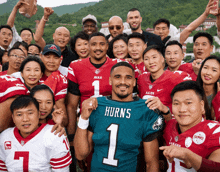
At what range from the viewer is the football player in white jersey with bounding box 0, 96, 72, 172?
2.35 meters

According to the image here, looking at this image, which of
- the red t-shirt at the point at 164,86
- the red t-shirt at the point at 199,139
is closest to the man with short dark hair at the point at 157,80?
the red t-shirt at the point at 164,86

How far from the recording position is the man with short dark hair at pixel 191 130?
6.91 ft

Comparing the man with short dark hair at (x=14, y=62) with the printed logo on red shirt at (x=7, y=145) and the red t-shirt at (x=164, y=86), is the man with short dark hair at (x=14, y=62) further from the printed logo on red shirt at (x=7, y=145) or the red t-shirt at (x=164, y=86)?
the red t-shirt at (x=164, y=86)

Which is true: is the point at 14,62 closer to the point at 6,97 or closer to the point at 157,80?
the point at 6,97

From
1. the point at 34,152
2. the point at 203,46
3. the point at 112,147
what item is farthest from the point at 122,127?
the point at 203,46

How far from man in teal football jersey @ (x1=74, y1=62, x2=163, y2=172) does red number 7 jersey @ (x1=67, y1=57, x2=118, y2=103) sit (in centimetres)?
80

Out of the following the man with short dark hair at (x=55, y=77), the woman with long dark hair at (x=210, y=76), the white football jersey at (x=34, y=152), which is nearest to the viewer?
the white football jersey at (x=34, y=152)

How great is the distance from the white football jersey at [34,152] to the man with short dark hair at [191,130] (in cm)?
113

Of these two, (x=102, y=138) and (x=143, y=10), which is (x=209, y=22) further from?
(x=102, y=138)

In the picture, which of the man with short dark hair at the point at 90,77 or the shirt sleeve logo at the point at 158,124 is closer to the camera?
the shirt sleeve logo at the point at 158,124

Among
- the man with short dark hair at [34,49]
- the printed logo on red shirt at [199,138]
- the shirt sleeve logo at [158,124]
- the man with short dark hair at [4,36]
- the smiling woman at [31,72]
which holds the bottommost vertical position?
the printed logo on red shirt at [199,138]

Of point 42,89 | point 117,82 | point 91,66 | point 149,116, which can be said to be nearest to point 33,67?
point 42,89

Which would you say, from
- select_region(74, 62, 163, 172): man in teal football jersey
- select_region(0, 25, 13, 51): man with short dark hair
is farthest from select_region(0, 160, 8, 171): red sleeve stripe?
A: select_region(0, 25, 13, 51): man with short dark hair

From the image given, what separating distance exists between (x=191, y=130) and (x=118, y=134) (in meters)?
0.78
